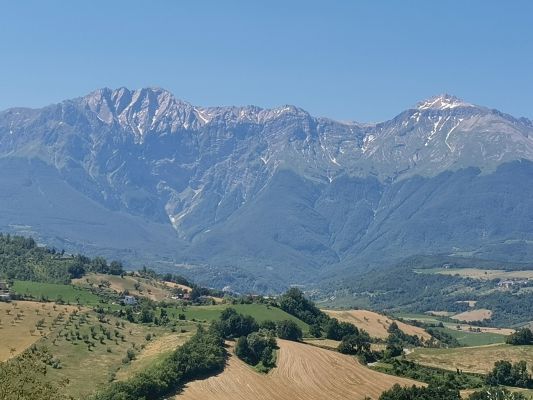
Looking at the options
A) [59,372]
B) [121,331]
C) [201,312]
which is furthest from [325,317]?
[59,372]

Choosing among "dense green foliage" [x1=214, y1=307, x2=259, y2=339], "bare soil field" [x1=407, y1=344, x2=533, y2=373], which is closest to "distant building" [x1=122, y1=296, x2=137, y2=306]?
"dense green foliage" [x1=214, y1=307, x2=259, y2=339]

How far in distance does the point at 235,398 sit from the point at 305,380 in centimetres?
1627

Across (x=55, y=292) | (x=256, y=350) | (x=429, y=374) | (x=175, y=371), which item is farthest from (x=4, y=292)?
(x=429, y=374)

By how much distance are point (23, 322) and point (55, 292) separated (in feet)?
153

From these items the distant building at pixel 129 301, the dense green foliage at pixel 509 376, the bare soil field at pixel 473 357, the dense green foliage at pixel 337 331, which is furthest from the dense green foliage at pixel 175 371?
the distant building at pixel 129 301

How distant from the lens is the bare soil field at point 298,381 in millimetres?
117125

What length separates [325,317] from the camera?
194000mm

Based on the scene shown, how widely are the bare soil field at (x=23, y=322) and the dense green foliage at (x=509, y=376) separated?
2872 inches

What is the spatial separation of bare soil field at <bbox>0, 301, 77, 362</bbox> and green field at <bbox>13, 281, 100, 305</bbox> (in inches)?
618

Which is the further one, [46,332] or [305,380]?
[46,332]

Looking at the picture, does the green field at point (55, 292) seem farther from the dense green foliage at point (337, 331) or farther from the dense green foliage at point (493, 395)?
the dense green foliage at point (493, 395)

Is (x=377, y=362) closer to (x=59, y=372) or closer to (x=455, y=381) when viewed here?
(x=455, y=381)

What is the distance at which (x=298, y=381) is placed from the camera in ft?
414

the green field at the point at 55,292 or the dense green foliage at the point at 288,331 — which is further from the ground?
the dense green foliage at the point at 288,331
